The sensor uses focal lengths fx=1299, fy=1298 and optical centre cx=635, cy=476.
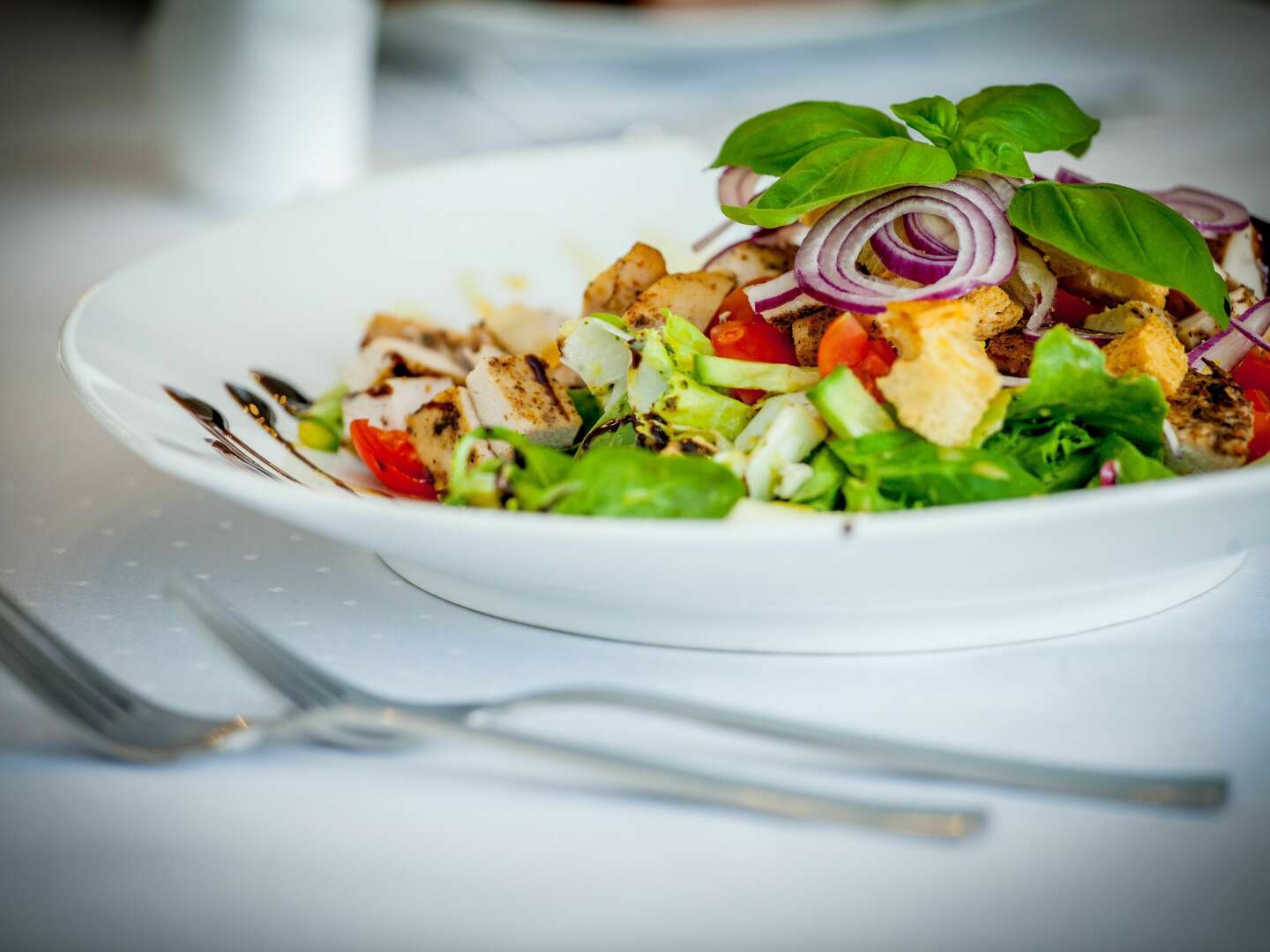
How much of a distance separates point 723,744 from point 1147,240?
2.43 feet

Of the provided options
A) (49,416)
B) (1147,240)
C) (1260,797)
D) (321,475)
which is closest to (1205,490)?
(1260,797)

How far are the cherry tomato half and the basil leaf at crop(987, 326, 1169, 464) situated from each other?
1.02ft

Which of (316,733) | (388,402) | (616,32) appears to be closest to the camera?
(316,733)

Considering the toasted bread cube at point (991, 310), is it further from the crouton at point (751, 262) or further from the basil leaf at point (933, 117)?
the crouton at point (751, 262)

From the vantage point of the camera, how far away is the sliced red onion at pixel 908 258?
1.49m

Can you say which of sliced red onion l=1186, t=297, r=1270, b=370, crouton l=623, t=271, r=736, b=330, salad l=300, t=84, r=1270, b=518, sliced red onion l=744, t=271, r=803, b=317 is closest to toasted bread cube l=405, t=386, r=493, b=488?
salad l=300, t=84, r=1270, b=518

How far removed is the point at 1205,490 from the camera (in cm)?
110

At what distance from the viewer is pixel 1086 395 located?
1399 mm

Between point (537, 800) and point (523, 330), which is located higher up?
point (523, 330)

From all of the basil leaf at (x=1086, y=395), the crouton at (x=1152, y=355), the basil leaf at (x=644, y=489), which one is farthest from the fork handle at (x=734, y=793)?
the crouton at (x=1152, y=355)

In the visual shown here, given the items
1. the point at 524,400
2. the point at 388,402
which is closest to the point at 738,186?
the point at 524,400

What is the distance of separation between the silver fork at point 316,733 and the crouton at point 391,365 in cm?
82

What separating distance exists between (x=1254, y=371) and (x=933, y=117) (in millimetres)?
520

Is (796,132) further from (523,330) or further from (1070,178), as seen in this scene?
(523,330)
